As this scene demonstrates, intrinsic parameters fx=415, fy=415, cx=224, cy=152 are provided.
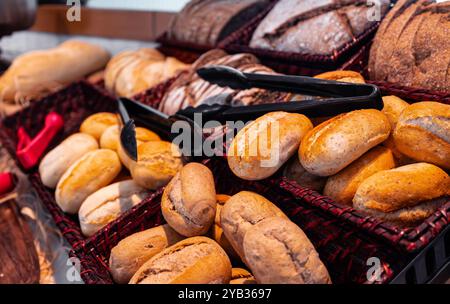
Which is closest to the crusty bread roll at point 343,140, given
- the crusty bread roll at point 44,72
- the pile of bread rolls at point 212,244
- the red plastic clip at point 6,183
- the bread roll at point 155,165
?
the pile of bread rolls at point 212,244

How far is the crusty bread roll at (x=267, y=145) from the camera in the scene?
0.70 meters

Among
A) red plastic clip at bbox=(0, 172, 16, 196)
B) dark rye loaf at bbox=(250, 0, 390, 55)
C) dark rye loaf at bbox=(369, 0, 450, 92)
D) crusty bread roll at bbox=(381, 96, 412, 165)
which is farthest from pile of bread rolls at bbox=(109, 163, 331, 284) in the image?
red plastic clip at bbox=(0, 172, 16, 196)

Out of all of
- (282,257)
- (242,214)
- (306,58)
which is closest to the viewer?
(282,257)

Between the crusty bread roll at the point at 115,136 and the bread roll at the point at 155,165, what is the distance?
90mm

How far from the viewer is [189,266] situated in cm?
60

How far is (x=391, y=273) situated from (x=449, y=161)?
0.67 ft

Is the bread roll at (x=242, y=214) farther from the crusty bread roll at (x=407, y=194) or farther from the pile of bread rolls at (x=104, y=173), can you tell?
the pile of bread rolls at (x=104, y=173)

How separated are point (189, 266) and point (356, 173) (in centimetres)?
30

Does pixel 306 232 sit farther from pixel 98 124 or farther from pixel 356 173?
pixel 98 124

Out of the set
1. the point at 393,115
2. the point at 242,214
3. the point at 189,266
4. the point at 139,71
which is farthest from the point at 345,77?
the point at 139,71

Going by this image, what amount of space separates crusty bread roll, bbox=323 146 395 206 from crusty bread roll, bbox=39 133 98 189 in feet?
2.31

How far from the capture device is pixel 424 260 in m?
0.56

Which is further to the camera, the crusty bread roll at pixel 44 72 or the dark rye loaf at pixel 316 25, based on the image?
the crusty bread roll at pixel 44 72
